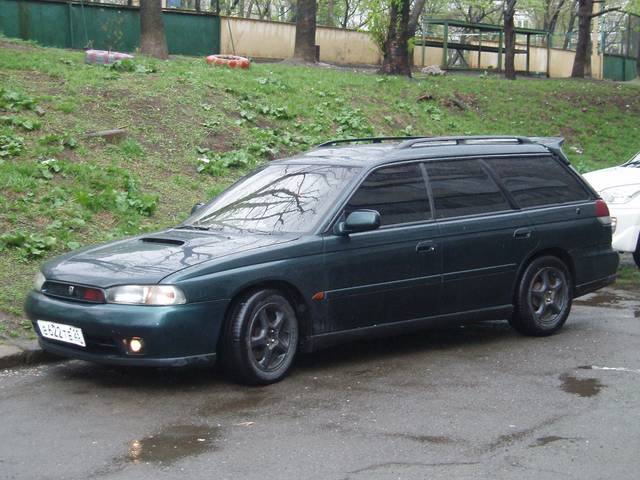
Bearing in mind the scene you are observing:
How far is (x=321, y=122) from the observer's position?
17.3 m

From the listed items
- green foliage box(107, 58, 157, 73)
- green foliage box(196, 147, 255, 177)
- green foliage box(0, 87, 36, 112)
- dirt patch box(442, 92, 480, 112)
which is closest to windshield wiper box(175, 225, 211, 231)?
green foliage box(196, 147, 255, 177)

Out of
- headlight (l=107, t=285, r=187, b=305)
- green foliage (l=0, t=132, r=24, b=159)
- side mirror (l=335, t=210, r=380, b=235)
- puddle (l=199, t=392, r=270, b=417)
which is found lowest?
puddle (l=199, t=392, r=270, b=417)

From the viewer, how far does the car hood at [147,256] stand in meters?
6.88

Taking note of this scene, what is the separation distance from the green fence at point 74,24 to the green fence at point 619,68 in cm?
2296

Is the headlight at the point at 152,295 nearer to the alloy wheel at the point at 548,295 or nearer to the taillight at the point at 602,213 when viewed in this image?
the alloy wheel at the point at 548,295

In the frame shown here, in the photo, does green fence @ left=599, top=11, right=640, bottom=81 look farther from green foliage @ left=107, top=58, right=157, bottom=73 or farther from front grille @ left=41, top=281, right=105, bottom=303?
front grille @ left=41, top=281, right=105, bottom=303

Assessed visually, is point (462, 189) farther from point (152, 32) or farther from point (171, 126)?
point (152, 32)

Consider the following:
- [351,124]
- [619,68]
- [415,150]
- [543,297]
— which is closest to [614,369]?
[543,297]

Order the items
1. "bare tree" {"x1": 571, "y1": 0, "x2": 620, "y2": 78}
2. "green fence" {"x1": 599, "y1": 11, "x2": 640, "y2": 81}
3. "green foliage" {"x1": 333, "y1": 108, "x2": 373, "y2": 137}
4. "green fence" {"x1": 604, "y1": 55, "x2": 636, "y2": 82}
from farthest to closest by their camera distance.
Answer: "green fence" {"x1": 599, "y1": 11, "x2": 640, "y2": 81}, "green fence" {"x1": 604, "y1": 55, "x2": 636, "y2": 82}, "bare tree" {"x1": 571, "y1": 0, "x2": 620, "y2": 78}, "green foliage" {"x1": 333, "y1": 108, "x2": 373, "y2": 137}

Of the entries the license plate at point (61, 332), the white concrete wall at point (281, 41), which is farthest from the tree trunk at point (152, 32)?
the license plate at point (61, 332)

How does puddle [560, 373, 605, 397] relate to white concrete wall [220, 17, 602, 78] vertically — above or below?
below

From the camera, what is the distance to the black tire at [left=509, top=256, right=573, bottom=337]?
28.8 feet

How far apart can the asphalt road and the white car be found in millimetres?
3706

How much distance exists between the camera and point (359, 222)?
295 inches
